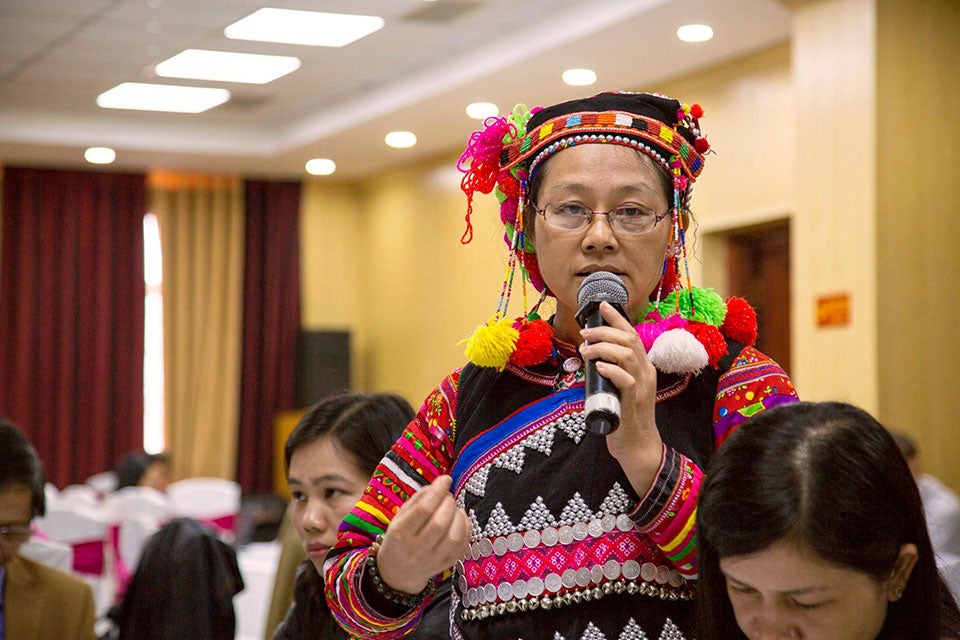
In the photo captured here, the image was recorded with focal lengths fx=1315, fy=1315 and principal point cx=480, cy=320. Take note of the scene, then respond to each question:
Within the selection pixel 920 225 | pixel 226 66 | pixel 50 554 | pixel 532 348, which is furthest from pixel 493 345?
pixel 226 66

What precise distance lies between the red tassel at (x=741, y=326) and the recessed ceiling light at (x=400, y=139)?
28.0ft

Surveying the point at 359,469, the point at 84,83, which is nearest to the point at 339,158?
the point at 84,83

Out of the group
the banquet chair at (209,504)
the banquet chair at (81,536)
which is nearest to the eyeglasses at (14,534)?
the banquet chair at (81,536)

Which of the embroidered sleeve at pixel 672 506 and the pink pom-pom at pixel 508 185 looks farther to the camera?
the pink pom-pom at pixel 508 185

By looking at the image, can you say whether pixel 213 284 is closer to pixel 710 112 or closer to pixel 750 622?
pixel 710 112

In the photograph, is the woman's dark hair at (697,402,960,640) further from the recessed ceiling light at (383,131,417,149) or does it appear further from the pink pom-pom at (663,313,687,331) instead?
the recessed ceiling light at (383,131,417,149)

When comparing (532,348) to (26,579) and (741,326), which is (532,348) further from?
(26,579)

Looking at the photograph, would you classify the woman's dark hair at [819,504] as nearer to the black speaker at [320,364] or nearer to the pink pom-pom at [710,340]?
the pink pom-pom at [710,340]

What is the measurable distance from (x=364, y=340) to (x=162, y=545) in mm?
9853

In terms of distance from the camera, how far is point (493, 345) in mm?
1526

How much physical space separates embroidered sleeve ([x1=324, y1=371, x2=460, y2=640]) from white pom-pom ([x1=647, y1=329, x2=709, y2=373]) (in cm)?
28

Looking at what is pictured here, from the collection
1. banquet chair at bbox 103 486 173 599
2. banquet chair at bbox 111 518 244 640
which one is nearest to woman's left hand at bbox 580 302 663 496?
banquet chair at bbox 111 518 244 640

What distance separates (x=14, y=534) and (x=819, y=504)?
180cm

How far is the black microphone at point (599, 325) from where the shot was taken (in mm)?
1207
